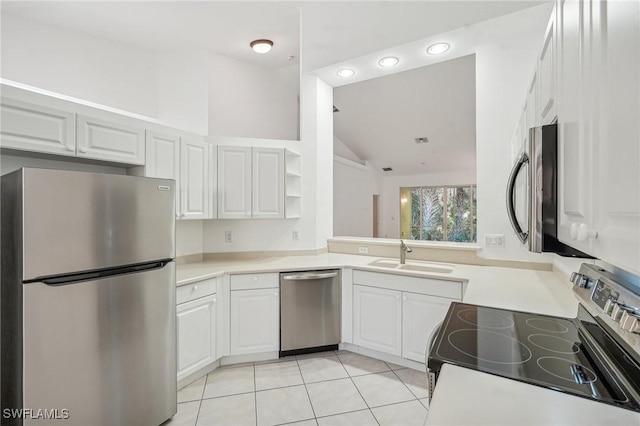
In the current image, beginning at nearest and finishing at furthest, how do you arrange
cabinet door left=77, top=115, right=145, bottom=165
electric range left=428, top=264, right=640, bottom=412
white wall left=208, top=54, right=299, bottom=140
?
electric range left=428, top=264, right=640, bottom=412, cabinet door left=77, top=115, right=145, bottom=165, white wall left=208, top=54, right=299, bottom=140

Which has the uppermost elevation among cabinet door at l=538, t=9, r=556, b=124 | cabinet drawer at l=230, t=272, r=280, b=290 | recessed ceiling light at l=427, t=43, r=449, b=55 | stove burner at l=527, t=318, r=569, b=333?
recessed ceiling light at l=427, t=43, r=449, b=55

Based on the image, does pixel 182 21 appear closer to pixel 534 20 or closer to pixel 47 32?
pixel 47 32

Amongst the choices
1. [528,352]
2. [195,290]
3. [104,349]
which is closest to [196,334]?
[195,290]

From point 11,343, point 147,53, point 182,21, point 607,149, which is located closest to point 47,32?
point 147,53

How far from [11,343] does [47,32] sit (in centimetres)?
254

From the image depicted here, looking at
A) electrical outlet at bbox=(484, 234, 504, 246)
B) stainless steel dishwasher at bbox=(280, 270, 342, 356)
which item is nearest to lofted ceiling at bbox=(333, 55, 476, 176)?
electrical outlet at bbox=(484, 234, 504, 246)

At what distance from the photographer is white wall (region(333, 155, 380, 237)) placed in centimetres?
693

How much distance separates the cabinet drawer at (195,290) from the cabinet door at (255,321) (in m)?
0.20

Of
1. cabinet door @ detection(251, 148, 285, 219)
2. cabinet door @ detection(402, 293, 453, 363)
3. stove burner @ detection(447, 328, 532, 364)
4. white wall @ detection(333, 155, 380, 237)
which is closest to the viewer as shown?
stove burner @ detection(447, 328, 532, 364)

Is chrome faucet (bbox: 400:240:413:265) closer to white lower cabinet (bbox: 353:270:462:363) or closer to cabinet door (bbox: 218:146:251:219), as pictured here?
white lower cabinet (bbox: 353:270:462:363)

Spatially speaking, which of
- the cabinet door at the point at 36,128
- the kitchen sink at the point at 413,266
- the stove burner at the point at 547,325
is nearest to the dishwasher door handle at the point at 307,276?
the kitchen sink at the point at 413,266

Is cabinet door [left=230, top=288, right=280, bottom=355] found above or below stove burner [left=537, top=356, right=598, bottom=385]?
below

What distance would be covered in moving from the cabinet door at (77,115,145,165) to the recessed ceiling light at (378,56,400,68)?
224 centimetres

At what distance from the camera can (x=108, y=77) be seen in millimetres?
2779
